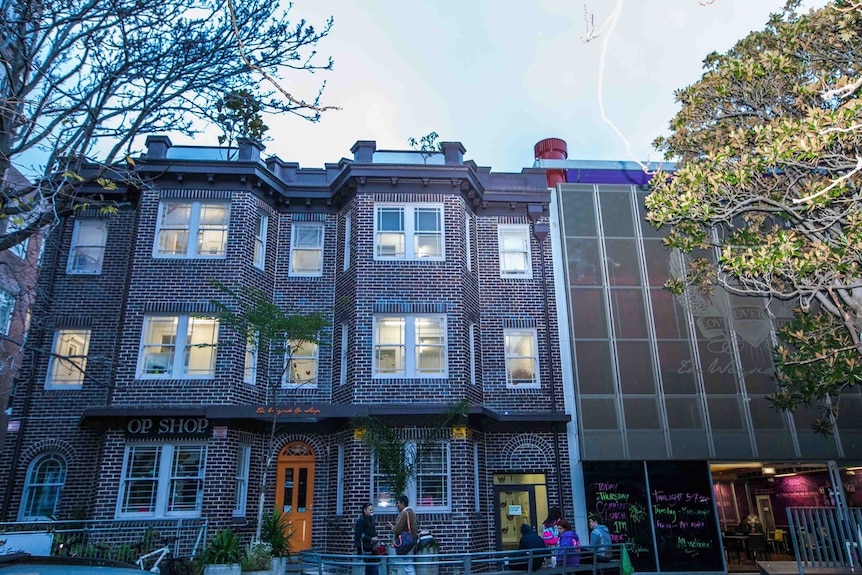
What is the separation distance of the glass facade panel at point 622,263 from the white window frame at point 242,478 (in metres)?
11.1

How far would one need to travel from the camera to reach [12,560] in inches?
176

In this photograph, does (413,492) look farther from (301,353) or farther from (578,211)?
(578,211)

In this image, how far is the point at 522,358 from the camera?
17.4 meters

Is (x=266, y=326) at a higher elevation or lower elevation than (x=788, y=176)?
lower

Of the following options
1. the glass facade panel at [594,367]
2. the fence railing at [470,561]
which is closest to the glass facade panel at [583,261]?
the glass facade panel at [594,367]

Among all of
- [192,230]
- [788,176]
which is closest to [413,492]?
[192,230]

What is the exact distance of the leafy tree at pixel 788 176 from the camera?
959 cm

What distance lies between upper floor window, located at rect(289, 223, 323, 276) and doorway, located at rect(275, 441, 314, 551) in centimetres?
482

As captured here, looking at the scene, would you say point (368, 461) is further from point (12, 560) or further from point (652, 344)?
point (12, 560)

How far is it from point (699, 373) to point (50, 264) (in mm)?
17965

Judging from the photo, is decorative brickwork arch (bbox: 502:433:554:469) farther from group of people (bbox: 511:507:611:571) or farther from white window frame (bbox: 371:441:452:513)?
group of people (bbox: 511:507:611:571)

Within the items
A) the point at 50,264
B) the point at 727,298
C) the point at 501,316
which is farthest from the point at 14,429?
the point at 727,298

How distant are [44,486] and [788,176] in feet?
58.1

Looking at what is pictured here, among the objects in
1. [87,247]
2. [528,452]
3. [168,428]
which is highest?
[87,247]
